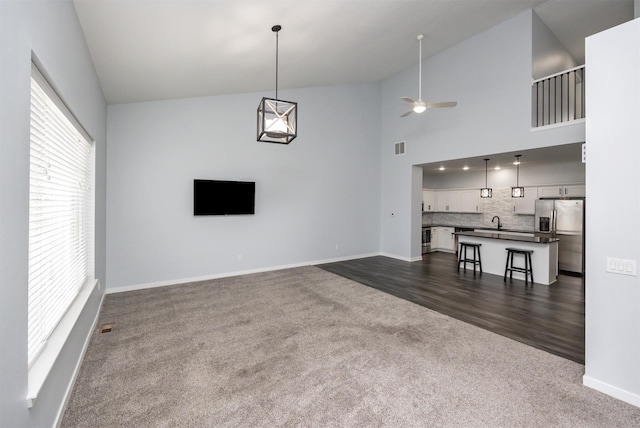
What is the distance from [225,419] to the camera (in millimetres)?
1969

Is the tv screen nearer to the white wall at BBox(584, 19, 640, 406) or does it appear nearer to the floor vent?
the floor vent

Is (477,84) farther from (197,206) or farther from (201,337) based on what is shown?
(201,337)

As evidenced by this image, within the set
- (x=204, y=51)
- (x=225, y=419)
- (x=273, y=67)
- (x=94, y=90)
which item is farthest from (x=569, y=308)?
(x=94, y=90)

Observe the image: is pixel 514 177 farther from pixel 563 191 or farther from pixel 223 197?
pixel 223 197

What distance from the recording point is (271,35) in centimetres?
361

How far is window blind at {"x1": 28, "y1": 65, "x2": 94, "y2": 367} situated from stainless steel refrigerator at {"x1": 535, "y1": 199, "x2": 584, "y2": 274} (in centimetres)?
826

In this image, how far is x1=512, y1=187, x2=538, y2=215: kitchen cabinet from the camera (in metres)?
7.45

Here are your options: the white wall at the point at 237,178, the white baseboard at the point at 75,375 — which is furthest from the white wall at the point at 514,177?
the white baseboard at the point at 75,375

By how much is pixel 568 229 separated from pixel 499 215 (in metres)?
1.98

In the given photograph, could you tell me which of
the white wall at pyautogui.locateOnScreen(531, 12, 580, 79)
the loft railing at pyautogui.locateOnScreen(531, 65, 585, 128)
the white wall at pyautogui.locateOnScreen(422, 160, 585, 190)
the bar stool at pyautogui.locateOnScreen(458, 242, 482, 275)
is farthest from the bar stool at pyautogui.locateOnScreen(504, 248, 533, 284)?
the white wall at pyautogui.locateOnScreen(531, 12, 580, 79)

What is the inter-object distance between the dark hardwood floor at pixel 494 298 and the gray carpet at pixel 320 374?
34 centimetres

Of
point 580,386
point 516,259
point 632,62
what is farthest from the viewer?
point 516,259

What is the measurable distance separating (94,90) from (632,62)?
16.8ft

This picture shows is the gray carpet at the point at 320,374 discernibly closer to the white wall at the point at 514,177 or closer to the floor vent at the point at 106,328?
the floor vent at the point at 106,328
